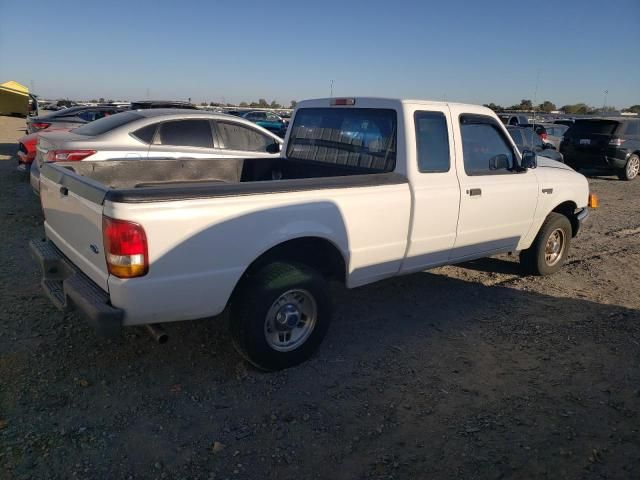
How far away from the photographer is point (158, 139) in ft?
24.0

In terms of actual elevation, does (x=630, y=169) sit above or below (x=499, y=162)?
below

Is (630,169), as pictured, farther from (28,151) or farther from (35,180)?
(28,151)

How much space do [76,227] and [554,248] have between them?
5.07m

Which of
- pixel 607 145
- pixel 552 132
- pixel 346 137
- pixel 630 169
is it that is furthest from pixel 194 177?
pixel 552 132

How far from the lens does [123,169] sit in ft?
14.0

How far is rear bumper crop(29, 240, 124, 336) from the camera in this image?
2818 mm

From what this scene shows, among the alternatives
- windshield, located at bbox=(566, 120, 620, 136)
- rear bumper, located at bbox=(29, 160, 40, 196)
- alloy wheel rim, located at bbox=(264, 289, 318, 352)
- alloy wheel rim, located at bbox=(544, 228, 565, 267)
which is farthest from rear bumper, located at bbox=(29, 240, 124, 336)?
windshield, located at bbox=(566, 120, 620, 136)

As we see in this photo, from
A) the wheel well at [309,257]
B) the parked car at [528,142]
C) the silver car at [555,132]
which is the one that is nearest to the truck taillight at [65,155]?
the wheel well at [309,257]

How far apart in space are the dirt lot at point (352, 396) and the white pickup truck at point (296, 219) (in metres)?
0.48

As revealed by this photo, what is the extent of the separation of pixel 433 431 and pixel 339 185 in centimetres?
172

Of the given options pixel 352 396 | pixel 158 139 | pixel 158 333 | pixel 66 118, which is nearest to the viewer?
pixel 158 333

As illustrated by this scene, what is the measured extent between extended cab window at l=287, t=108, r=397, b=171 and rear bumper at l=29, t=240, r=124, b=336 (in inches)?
95.4

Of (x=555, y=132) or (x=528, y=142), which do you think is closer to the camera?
(x=528, y=142)

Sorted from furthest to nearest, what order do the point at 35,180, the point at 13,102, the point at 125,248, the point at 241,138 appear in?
the point at 13,102 → the point at 241,138 → the point at 35,180 → the point at 125,248
